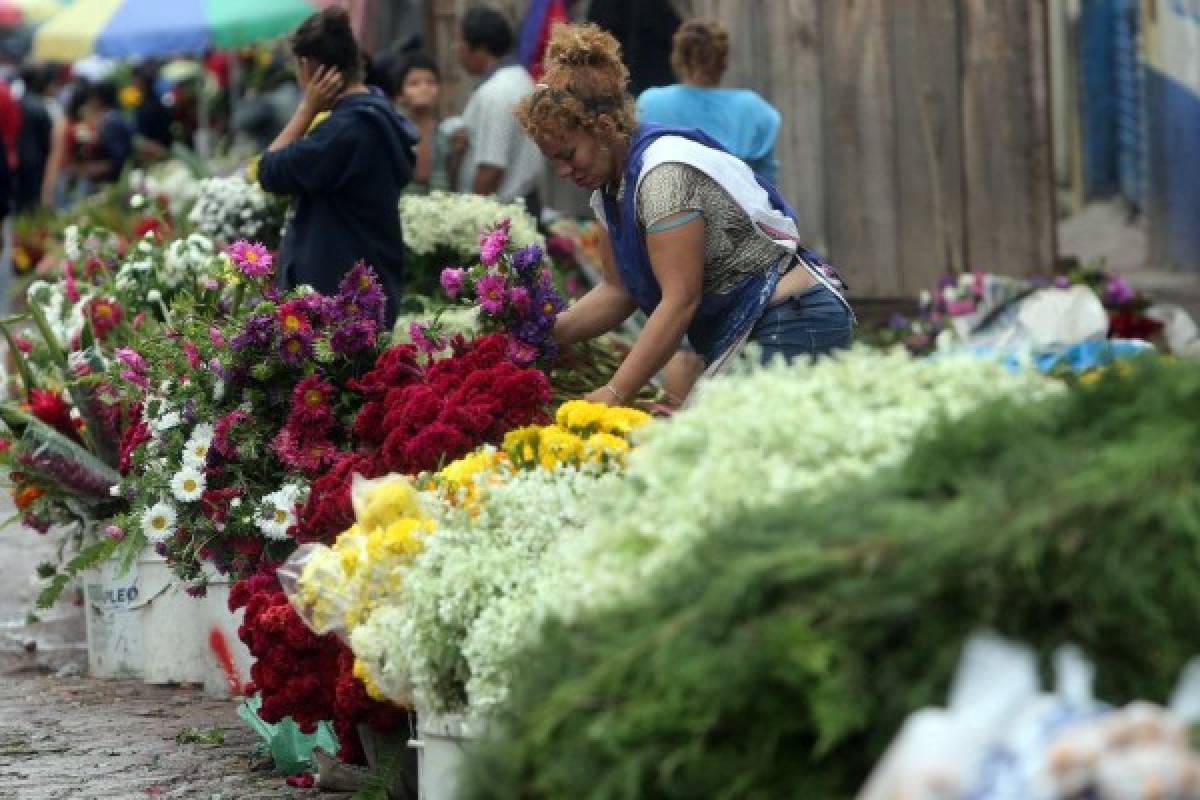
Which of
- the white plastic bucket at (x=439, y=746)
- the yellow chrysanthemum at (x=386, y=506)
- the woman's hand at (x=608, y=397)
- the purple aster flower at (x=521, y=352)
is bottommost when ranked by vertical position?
the white plastic bucket at (x=439, y=746)

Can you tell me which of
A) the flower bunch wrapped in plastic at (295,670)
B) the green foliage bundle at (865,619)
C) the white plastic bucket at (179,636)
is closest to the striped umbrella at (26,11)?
the white plastic bucket at (179,636)

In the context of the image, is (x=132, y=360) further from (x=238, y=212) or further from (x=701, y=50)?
(x=701, y=50)

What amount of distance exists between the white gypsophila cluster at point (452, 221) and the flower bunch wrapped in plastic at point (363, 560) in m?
3.80

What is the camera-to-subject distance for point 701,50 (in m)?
8.12

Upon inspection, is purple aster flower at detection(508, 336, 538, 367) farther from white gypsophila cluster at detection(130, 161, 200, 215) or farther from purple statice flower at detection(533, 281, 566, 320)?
white gypsophila cluster at detection(130, 161, 200, 215)

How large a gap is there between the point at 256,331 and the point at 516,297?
659 mm

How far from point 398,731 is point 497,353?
953 millimetres

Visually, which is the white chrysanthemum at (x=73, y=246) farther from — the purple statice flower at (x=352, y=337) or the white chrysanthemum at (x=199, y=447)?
the purple statice flower at (x=352, y=337)

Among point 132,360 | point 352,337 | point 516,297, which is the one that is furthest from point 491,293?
point 132,360

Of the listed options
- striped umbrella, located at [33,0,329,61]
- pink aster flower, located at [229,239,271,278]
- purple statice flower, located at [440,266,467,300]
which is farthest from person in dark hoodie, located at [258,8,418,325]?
striped umbrella, located at [33,0,329,61]

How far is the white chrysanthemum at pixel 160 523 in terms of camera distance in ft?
18.7

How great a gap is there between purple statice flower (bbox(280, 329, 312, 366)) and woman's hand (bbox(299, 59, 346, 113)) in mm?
1876

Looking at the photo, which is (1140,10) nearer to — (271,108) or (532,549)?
(271,108)

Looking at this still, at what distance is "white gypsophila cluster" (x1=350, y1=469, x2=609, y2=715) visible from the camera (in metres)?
3.70
